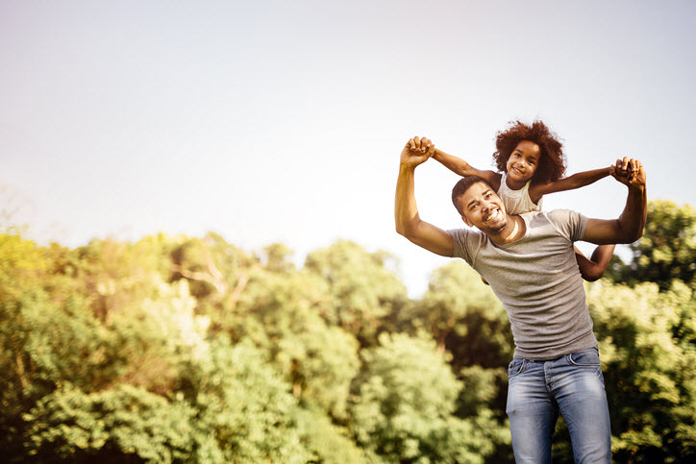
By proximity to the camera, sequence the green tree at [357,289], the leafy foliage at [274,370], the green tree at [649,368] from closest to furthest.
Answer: the green tree at [649,368] → the leafy foliage at [274,370] → the green tree at [357,289]

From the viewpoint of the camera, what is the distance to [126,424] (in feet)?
40.1

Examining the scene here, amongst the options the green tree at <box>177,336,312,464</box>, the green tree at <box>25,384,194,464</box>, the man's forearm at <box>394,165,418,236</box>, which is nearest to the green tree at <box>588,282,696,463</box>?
the green tree at <box>177,336,312,464</box>

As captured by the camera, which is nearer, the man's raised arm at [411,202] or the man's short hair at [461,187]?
the man's raised arm at [411,202]

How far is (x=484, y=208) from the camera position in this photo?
158 cm

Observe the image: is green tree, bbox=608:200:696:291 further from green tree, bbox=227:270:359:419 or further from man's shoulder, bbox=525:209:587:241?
man's shoulder, bbox=525:209:587:241

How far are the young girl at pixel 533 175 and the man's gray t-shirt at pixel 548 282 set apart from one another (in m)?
0.10

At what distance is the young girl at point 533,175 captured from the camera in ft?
5.57

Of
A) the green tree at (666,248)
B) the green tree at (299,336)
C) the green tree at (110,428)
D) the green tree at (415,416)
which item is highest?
the green tree at (666,248)

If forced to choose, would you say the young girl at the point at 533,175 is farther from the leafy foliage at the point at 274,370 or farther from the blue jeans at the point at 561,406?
the leafy foliage at the point at 274,370

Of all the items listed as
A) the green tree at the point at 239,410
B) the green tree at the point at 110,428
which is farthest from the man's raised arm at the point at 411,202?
the green tree at the point at 110,428

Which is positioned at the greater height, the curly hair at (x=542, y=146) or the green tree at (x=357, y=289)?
the green tree at (x=357, y=289)

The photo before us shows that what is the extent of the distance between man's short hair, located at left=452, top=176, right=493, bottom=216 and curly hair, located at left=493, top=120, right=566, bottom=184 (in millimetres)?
233

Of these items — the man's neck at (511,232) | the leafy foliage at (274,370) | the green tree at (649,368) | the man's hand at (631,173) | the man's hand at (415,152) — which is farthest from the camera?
the leafy foliage at (274,370)

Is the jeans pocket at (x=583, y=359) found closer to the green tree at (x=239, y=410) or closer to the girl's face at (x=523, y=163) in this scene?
the girl's face at (x=523, y=163)
